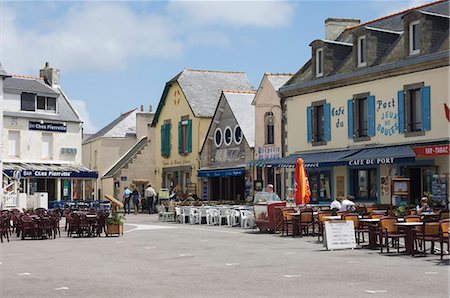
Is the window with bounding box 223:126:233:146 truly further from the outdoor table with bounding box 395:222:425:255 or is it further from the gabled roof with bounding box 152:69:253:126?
the outdoor table with bounding box 395:222:425:255

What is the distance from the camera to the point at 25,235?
21203 mm

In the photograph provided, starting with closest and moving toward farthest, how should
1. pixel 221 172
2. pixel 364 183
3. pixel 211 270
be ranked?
pixel 211 270 → pixel 364 183 → pixel 221 172

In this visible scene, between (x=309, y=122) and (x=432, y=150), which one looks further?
(x=309, y=122)

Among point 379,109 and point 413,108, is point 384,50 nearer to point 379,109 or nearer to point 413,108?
point 379,109

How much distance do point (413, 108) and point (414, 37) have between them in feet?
8.15

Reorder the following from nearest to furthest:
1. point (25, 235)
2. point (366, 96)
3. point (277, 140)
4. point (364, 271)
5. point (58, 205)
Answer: point (364, 271), point (25, 235), point (366, 96), point (277, 140), point (58, 205)

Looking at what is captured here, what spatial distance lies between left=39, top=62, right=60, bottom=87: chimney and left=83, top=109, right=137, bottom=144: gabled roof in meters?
10.8

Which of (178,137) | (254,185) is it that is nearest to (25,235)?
(254,185)

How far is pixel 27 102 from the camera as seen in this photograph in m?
42.5

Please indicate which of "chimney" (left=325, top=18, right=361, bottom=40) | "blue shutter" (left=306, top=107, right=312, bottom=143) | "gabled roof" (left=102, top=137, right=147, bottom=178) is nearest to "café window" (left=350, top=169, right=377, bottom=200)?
"blue shutter" (left=306, top=107, right=312, bottom=143)

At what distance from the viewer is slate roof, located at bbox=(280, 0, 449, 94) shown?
25891 mm

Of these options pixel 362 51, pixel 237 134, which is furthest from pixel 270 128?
pixel 362 51

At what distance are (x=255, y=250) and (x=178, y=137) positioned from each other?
27850 mm

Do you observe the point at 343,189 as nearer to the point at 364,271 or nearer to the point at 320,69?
the point at 320,69
